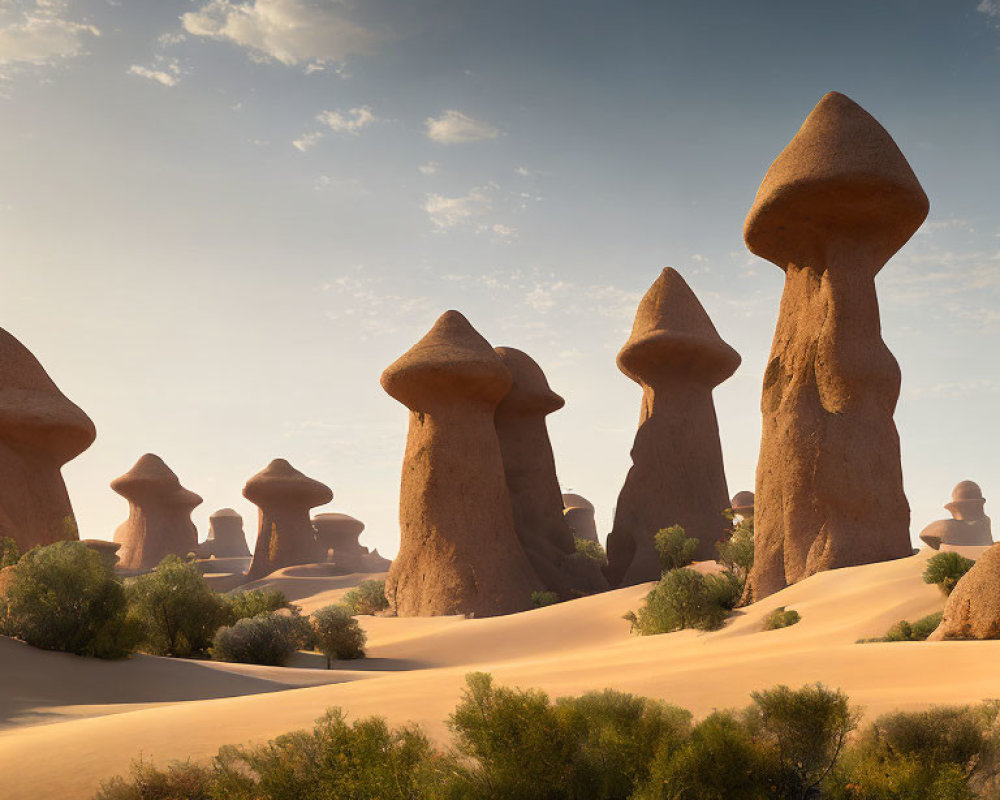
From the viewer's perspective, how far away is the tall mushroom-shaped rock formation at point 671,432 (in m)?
24.6

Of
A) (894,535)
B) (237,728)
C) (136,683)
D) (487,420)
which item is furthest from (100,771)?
(487,420)

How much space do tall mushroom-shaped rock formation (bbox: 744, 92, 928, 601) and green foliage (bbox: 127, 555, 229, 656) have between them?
32.9 ft

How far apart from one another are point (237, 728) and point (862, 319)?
13546 millimetres

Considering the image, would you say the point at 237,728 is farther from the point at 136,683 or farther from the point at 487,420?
the point at 487,420

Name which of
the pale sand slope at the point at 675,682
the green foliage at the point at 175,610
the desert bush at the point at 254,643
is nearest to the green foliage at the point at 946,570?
the pale sand slope at the point at 675,682

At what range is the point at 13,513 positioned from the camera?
71.9 ft

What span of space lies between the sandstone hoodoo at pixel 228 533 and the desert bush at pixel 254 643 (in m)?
53.0

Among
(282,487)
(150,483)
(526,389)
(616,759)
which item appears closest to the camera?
(616,759)

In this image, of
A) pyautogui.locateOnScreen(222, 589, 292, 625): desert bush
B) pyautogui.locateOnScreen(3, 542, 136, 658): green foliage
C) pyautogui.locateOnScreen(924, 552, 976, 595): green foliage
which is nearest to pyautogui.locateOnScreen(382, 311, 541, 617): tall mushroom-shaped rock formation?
pyautogui.locateOnScreen(222, 589, 292, 625): desert bush

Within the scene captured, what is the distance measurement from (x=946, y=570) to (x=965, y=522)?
49.8 m

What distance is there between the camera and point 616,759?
15.9 ft

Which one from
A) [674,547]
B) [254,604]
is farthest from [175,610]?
[674,547]

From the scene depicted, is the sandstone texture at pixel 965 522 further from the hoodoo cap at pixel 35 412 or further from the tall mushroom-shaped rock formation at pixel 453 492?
the hoodoo cap at pixel 35 412

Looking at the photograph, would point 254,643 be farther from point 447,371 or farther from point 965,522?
point 965,522
